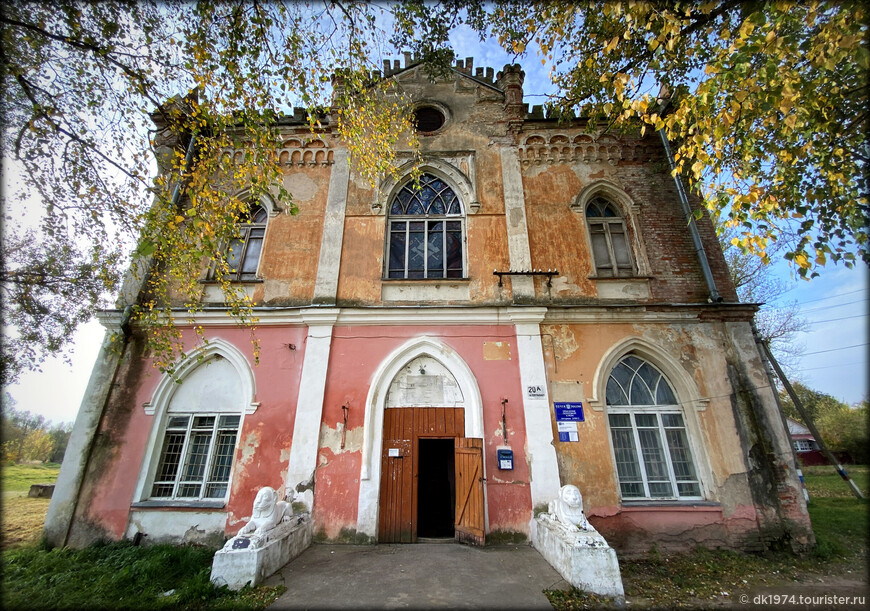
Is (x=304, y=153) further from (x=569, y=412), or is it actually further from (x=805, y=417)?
(x=805, y=417)

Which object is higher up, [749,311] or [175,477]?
[749,311]

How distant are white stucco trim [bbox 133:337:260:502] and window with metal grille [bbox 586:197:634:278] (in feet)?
24.6

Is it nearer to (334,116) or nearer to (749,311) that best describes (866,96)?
(749,311)

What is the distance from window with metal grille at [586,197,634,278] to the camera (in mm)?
7828

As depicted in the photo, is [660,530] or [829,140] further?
[660,530]

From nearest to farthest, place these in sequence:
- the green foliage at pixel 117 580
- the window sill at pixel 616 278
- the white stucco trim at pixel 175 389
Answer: the green foliage at pixel 117 580 < the white stucco trim at pixel 175 389 < the window sill at pixel 616 278

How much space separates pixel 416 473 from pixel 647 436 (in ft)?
14.4

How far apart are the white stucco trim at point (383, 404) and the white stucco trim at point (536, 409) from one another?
903 millimetres

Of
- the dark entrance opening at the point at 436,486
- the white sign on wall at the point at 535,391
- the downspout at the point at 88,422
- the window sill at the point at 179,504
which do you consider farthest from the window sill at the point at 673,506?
the downspout at the point at 88,422

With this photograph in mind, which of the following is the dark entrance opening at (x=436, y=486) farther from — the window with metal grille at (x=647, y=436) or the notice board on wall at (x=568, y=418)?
the window with metal grille at (x=647, y=436)

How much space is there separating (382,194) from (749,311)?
26.3 ft

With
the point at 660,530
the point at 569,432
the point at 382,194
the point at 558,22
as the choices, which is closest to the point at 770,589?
the point at 660,530

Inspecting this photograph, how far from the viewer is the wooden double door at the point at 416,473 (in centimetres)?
597

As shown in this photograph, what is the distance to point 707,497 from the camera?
6266 mm
